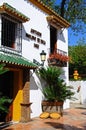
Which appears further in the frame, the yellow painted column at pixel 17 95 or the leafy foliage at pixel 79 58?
the leafy foliage at pixel 79 58

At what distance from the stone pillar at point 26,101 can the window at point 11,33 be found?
1.36 meters

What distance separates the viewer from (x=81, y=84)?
91.1 feet

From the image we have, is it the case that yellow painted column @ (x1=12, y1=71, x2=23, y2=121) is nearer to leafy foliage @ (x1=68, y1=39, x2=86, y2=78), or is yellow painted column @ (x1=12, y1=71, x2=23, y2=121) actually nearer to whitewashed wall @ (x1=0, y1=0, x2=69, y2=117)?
whitewashed wall @ (x1=0, y1=0, x2=69, y2=117)

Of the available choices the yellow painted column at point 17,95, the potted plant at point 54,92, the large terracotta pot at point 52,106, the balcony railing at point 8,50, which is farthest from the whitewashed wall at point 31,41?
the yellow painted column at point 17,95

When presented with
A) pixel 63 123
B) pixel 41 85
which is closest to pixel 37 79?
pixel 41 85

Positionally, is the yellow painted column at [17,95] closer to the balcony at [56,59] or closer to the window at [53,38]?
the balcony at [56,59]

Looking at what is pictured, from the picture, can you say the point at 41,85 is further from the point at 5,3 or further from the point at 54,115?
the point at 5,3

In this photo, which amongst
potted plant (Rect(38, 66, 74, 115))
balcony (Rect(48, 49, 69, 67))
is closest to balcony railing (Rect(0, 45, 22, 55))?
potted plant (Rect(38, 66, 74, 115))

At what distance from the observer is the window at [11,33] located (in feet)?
49.8

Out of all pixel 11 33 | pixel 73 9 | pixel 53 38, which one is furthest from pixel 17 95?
pixel 73 9

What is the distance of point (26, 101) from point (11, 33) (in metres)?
3.41

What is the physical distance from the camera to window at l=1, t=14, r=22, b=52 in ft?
49.8

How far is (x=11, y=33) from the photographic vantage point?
52.0 feet

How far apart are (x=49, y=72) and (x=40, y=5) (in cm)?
386
